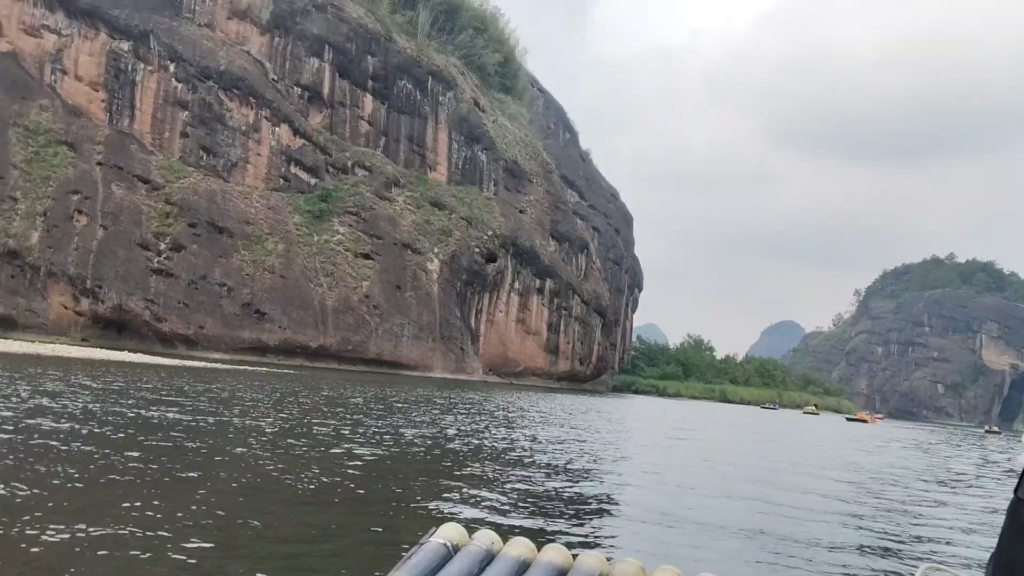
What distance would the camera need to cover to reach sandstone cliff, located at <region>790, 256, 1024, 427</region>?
444ft

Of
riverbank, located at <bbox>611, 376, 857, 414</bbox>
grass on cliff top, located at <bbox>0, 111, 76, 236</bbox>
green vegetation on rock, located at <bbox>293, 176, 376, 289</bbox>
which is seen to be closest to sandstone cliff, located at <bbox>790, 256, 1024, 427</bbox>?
riverbank, located at <bbox>611, 376, 857, 414</bbox>

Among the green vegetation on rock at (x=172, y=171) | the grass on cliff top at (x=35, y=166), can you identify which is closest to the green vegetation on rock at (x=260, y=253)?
the green vegetation on rock at (x=172, y=171)

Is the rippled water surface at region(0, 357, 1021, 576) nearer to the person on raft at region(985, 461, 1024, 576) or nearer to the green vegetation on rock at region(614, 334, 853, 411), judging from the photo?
the person on raft at region(985, 461, 1024, 576)

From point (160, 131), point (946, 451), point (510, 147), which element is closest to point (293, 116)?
point (160, 131)

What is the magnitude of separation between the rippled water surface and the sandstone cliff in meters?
123

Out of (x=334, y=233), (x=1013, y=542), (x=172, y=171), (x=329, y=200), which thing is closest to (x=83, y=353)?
(x=172, y=171)

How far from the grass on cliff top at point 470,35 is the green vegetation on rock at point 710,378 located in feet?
124

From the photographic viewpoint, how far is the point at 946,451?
150ft

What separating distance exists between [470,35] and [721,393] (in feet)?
176

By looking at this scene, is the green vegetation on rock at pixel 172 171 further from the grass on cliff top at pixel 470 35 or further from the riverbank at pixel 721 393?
the riverbank at pixel 721 393

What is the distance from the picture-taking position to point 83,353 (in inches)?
1463

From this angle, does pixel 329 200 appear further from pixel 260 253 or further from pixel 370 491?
pixel 370 491

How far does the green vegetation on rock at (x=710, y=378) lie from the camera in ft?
322

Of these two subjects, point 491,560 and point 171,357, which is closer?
point 491,560
